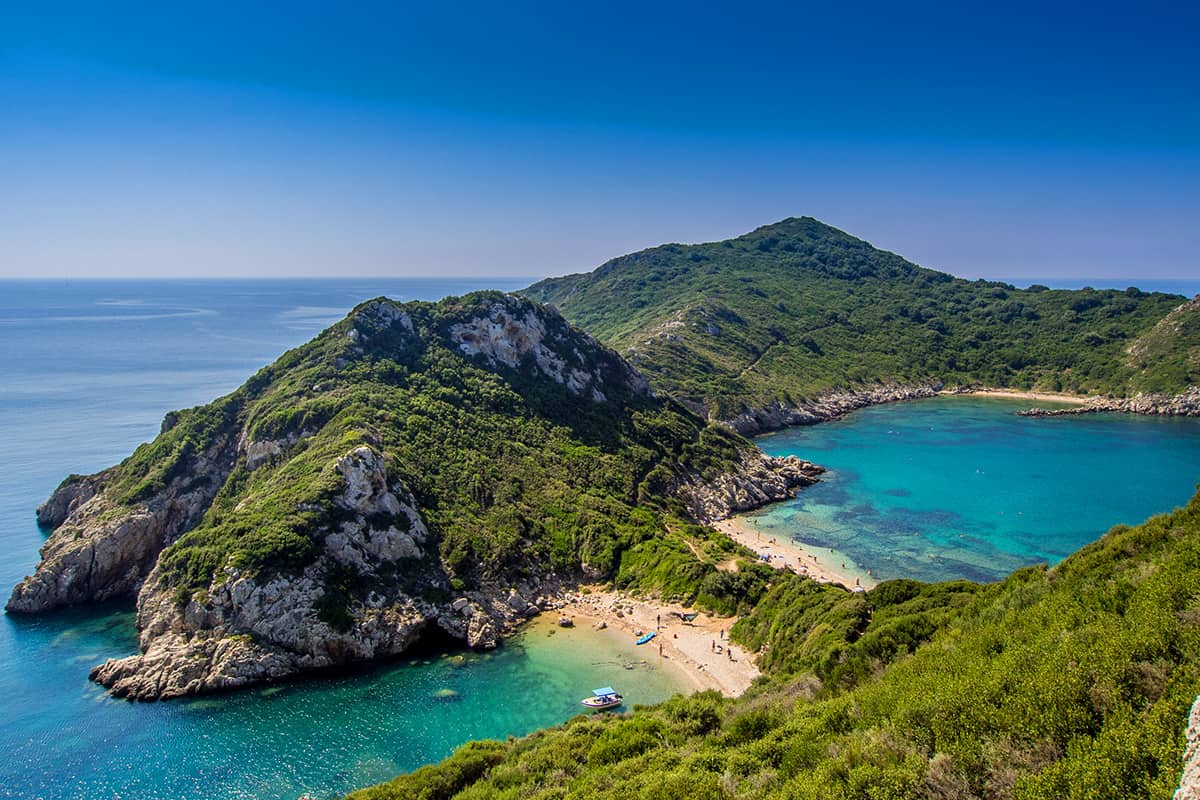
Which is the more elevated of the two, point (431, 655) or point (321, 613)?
point (321, 613)

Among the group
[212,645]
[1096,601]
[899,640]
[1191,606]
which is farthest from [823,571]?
[212,645]

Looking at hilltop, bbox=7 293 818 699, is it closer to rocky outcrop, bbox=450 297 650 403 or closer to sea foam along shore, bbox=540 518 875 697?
rocky outcrop, bbox=450 297 650 403

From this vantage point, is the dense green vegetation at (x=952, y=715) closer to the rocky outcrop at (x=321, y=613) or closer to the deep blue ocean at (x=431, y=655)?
the deep blue ocean at (x=431, y=655)

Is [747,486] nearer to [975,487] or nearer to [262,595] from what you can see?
[975,487]

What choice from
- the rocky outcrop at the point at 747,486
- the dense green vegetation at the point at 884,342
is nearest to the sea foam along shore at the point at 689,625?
the rocky outcrop at the point at 747,486

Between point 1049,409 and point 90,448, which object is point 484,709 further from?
point 1049,409

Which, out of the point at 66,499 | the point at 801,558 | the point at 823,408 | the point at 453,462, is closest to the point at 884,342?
the point at 823,408
